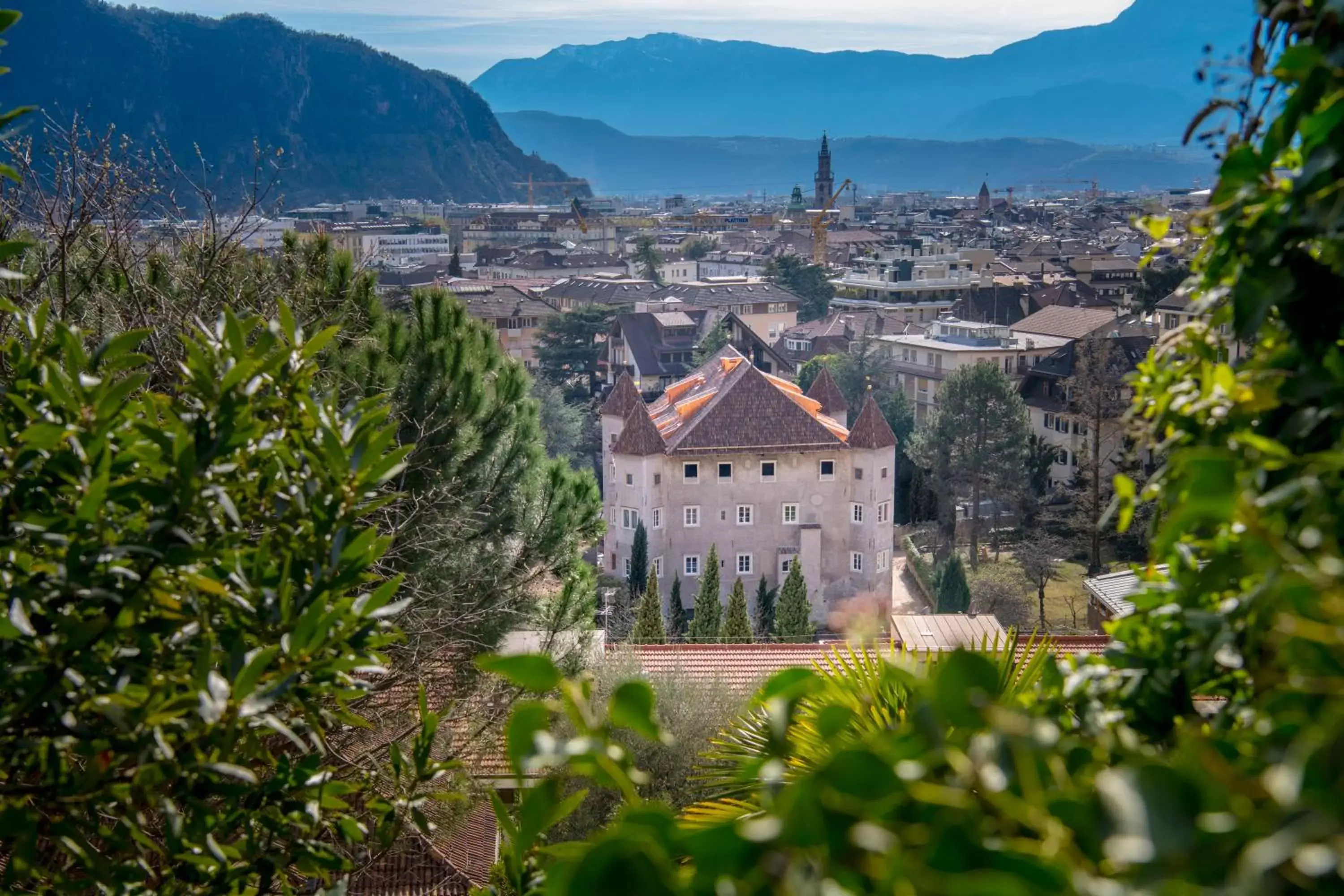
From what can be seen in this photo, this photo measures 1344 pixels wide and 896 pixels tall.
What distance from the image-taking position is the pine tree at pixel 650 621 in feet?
54.9

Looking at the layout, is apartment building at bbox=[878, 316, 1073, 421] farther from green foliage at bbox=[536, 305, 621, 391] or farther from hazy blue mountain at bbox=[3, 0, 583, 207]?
hazy blue mountain at bbox=[3, 0, 583, 207]

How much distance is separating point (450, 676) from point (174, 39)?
102549 mm

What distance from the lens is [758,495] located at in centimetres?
2400

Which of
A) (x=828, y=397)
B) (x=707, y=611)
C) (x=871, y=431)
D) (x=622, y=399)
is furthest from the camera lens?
(x=828, y=397)

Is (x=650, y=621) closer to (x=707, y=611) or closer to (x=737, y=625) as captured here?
(x=737, y=625)

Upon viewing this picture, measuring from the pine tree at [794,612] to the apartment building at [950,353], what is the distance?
547 inches

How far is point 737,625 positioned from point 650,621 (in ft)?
3.73

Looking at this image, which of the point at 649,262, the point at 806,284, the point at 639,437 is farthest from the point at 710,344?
the point at 649,262

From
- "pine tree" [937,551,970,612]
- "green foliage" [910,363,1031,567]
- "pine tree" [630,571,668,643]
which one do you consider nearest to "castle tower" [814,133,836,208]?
"green foliage" [910,363,1031,567]

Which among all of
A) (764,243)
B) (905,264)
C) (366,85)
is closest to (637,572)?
(905,264)

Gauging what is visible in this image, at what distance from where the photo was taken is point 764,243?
292ft

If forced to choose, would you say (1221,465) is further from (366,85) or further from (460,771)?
(366,85)

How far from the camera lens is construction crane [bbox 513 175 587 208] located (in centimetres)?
12434

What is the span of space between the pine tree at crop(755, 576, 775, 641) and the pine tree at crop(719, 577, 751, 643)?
2575mm
